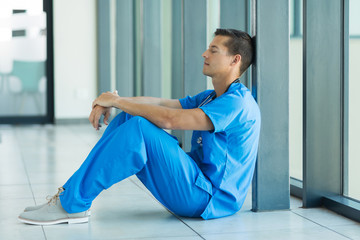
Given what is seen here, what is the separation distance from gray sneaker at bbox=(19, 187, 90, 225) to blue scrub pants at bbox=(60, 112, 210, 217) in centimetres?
3

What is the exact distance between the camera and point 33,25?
24.4 feet

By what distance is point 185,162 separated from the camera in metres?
2.32

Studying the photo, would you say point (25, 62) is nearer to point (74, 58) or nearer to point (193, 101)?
point (74, 58)

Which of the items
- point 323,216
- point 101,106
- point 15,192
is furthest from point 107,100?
point 323,216

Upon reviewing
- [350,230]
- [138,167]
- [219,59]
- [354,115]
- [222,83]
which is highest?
[219,59]

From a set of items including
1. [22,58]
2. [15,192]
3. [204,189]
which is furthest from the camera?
[22,58]

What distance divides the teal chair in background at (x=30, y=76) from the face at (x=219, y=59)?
17.6ft

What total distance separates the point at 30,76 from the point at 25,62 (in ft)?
0.63

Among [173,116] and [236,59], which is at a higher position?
[236,59]

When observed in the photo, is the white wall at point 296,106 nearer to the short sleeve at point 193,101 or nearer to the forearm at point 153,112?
the short sleeve at point 193,101

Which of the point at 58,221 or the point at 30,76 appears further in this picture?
the point at 30,76

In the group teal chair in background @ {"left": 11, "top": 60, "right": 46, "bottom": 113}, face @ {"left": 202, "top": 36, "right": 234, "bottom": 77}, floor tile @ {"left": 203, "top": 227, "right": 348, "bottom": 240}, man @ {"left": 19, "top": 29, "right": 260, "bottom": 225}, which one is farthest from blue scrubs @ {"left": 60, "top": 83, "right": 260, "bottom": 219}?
teal chair in background @ {"left": 11, "top": 60, "right": 46, "bottom": 113}

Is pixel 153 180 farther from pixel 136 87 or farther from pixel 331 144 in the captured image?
pixel 136 87

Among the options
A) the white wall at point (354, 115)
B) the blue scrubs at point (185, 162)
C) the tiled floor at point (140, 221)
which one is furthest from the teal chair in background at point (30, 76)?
the white wall at point (354, 115)
